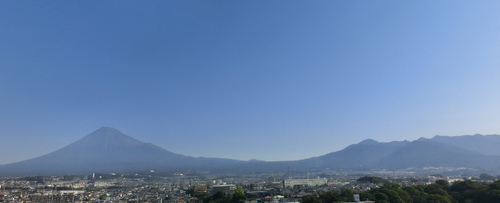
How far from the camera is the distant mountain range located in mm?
104250

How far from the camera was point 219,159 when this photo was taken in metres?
176

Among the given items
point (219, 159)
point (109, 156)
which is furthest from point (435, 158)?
point (109, 156)

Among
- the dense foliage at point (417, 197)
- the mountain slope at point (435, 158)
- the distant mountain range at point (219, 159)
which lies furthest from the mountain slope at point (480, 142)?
the dense foliage at point (417, 197)

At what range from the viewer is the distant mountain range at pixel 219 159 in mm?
104250

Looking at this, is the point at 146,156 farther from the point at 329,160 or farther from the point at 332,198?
the point at 332,198

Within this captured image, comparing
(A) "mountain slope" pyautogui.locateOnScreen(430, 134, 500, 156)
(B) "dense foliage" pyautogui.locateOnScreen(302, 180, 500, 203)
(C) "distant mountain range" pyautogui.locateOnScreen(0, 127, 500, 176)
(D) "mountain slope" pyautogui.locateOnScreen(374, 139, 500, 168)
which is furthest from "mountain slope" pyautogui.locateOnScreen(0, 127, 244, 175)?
(A) "mountain slope" pyautogui.locateOnScreen(430, 134, 500, 156)

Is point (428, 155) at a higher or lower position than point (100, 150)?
lower

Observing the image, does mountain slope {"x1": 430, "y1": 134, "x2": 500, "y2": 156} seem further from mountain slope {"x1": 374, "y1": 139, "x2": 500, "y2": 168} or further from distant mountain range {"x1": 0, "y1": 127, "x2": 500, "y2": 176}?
mountain slope {"x1": 374, "y1": 139, "x2": 500, "y2": 168}

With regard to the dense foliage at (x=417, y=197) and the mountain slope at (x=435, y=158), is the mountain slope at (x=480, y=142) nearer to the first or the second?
the mountain slope at (x=435, y=158)

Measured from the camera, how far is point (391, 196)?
1684cm

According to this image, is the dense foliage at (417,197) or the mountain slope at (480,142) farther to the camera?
the mountain slope at (480,142)

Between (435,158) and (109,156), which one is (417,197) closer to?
(435,158)

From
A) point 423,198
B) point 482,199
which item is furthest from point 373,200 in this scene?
point 482,199

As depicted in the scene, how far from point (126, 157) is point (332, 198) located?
136 m
